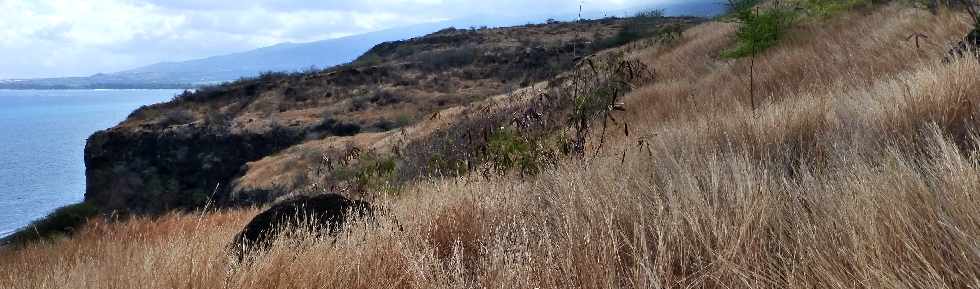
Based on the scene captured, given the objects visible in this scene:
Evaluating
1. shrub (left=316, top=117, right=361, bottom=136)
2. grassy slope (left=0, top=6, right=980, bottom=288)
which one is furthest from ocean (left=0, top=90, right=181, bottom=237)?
grassy slope (left=0, top=6, right=980, bottom=288)

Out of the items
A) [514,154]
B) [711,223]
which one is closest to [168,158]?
[514,154]

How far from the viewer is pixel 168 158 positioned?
3309 cm

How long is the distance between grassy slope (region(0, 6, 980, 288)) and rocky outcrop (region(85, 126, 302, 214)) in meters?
28.5

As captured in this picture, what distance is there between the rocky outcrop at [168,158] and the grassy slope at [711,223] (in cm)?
2852

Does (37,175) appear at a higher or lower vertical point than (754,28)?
lower

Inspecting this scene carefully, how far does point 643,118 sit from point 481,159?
113 inches

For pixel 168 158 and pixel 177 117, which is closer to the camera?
pixel 168 158

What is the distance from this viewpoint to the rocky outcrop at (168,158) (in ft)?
103

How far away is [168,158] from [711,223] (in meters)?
34.1

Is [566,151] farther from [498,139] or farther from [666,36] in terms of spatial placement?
[666,36]

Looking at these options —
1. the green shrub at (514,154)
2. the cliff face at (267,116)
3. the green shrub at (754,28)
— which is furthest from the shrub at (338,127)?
the green shrub at (514,154)

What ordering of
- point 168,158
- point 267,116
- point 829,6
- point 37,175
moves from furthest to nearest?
point 37,175 → point 267,116 → point 168,158 → point 829,6

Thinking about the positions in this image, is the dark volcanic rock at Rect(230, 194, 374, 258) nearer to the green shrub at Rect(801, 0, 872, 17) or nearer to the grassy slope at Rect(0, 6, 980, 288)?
the grassy slope at Rect(0, 6, 980, 288)

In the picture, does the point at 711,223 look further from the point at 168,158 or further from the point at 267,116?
the point at 267,116
